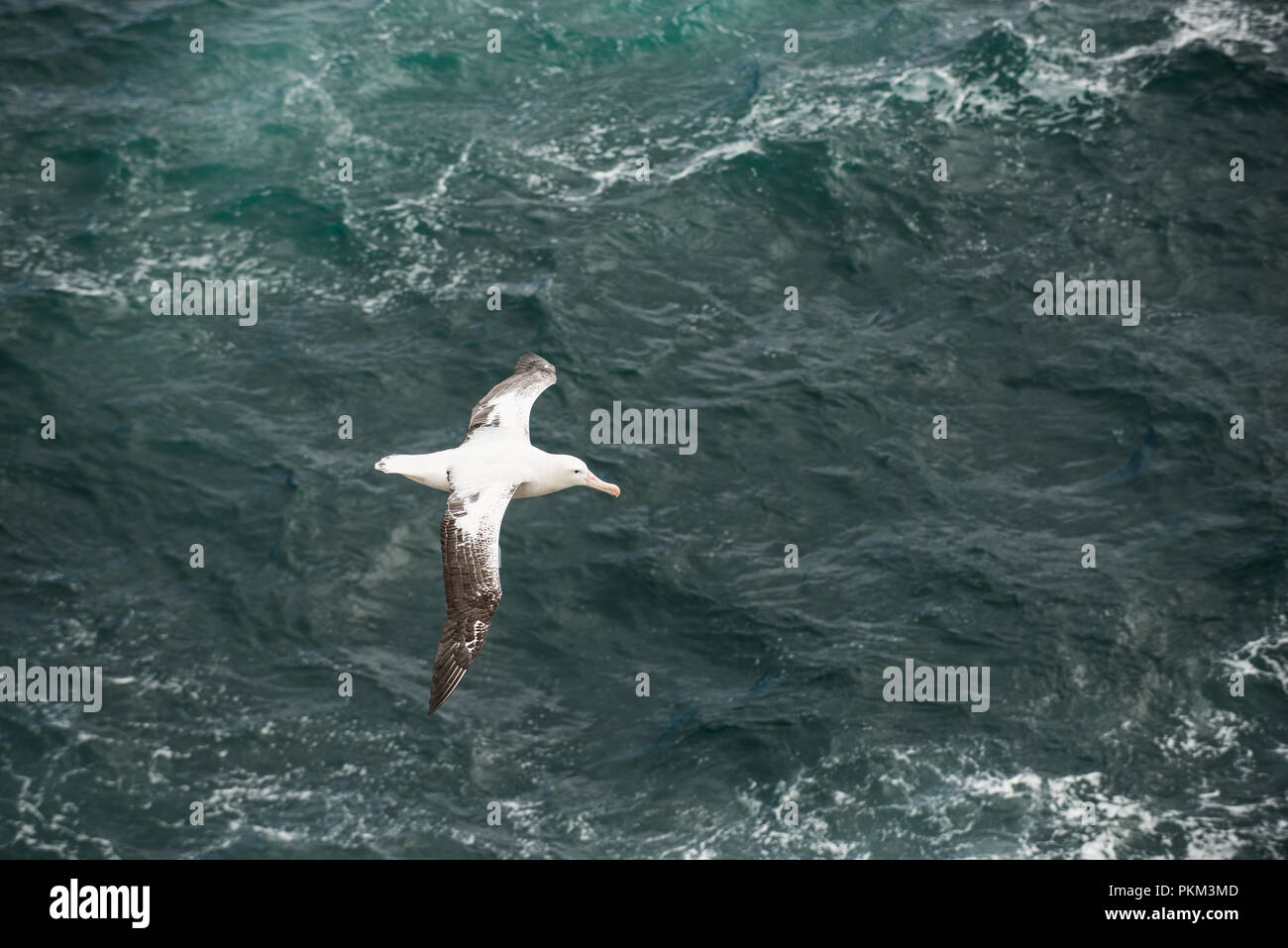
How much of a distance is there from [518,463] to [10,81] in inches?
1164

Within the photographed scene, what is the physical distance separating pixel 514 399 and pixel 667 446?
8.92 metres

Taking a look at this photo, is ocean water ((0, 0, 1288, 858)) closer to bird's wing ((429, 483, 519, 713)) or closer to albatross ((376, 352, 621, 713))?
albatross ((376, 352, 621, 713))

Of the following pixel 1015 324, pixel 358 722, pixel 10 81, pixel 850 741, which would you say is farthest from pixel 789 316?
pixel 10 81

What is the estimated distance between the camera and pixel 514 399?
28750 mm

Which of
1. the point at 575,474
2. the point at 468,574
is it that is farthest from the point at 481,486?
the point at 468,574

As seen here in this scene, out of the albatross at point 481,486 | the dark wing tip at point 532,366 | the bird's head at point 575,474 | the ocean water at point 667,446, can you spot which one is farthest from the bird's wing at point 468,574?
the ocean water at point 667,446

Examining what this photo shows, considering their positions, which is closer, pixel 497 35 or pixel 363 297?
pixel 363 297

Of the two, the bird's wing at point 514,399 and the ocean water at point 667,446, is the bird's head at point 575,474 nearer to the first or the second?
the bird's wing at point 514,399

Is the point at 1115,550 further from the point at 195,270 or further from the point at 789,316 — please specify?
the point at 195,270

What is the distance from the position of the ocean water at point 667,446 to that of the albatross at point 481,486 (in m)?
6.78

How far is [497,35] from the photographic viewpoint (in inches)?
1951

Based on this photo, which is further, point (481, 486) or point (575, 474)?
point (575, 474)

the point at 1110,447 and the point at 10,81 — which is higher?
the point at 10,81

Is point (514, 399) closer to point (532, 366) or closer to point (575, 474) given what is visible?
point (532, 366)
